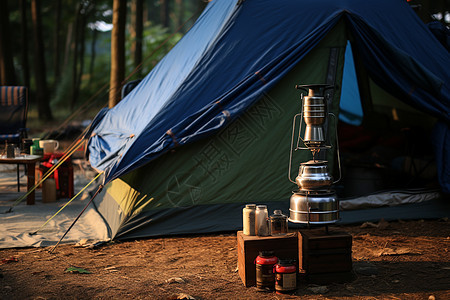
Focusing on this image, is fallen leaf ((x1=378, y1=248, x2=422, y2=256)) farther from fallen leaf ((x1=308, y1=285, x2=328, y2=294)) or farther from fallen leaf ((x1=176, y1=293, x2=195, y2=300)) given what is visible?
fallen leaf ((x1=176, y1=293, x2=195, y2=300))

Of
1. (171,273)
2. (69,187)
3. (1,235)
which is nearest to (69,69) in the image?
(69,187)

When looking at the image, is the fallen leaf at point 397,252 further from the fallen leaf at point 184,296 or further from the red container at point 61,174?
the red container at point 61,174

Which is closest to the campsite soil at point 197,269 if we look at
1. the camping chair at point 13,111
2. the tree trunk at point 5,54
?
the camping chair at point 13,111

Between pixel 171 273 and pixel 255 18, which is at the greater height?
pixel 255 18

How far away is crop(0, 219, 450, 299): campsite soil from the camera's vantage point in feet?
11.0

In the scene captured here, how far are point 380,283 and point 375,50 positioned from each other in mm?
2445

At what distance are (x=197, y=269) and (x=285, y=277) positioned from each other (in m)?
0.87

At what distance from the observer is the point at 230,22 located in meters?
4.96

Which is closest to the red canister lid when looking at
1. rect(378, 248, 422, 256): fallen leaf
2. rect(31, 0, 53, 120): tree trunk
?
rect(378, 248, 422, 256): fallen leaf

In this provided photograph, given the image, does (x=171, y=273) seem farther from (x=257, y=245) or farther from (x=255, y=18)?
(x=255, y=18)

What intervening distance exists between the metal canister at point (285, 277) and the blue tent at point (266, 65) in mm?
1700

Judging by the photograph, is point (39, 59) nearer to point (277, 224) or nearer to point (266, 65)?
point (266, 65)

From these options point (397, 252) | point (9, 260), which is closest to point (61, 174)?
point (9, 260)

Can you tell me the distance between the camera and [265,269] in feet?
11.0
